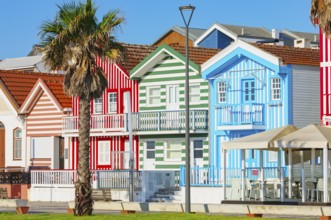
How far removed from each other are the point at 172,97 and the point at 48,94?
8380mm

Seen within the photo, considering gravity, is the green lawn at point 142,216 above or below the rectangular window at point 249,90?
below

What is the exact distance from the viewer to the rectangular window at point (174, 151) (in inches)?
2117

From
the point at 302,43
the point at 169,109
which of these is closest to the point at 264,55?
the point at 169,109

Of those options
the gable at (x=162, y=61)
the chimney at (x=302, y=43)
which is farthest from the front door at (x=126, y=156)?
the chimney at (x=302, y=43)

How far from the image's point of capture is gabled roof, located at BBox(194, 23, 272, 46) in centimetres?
7962

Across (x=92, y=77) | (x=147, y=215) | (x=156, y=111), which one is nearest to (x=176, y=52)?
(x=156, y=111)

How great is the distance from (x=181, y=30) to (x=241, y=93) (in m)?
43.1

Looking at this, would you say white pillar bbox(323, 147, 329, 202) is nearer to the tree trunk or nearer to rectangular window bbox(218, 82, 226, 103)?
the tree trunk

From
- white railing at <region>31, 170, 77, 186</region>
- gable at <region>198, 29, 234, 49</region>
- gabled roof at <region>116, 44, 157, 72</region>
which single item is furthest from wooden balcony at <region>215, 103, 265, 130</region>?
gable at <region>198, 29, 234, 49</region>

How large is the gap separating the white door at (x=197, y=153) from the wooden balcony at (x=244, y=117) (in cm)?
288

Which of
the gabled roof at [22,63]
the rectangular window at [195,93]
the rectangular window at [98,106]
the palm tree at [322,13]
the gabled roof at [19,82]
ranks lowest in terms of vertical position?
the rectangular window at [98,106]

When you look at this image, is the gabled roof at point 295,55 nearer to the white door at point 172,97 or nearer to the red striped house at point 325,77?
the red striped house at point 325,77

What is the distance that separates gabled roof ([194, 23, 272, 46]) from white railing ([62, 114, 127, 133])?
66.5 feet

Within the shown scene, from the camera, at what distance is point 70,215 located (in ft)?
121
